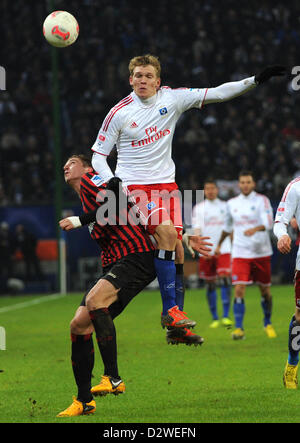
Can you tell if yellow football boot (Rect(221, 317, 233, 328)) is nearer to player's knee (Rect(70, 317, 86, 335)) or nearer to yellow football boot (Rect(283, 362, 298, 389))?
yellow football boot (Rect(283, 362, 298, 389))

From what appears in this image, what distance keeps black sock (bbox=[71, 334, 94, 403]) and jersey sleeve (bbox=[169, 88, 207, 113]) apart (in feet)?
7.17

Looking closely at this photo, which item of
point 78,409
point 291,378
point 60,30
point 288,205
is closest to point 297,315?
point 291,378

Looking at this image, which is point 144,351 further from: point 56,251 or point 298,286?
point 56,251

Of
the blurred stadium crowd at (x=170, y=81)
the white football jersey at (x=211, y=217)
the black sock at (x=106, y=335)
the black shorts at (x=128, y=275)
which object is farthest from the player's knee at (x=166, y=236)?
the blurred stadium crowd at (x=170, y=81)

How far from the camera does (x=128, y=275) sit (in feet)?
21.0

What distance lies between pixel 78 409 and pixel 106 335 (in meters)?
0.60

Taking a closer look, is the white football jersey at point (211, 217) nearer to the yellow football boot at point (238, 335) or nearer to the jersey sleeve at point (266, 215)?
the jersey sleeve at point (266, 215)

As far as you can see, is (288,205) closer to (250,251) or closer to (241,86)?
(241,86)

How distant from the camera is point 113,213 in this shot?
6531 millimetres

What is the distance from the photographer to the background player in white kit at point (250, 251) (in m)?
12.0

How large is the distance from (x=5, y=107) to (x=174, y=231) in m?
20.3

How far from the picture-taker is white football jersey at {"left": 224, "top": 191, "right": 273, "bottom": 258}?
12.3m

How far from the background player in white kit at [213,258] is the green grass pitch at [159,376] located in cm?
42
